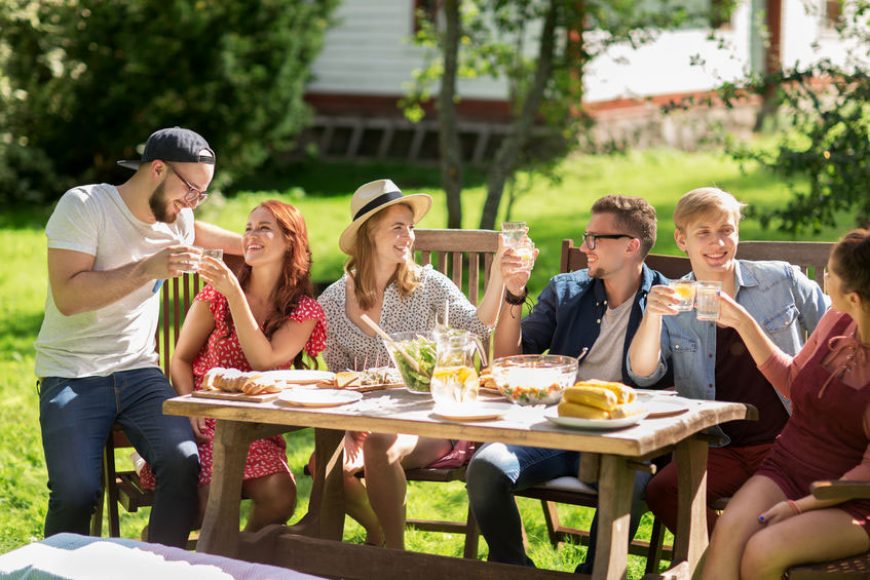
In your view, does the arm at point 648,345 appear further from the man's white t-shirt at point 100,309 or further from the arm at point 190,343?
the man's white t-shirt at point 100,309

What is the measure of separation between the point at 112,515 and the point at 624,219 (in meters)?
2.27

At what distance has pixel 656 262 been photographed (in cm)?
473

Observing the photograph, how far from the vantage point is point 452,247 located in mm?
5129

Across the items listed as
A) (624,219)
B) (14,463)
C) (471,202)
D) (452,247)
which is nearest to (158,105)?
(471,202)

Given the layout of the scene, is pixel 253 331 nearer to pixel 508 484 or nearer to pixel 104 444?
pixel 104 444

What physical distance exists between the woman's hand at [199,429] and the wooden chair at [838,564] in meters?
2.23

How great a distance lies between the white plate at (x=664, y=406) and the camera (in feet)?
11.6

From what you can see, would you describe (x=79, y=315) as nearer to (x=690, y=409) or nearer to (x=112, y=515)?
(x=112, y=515)

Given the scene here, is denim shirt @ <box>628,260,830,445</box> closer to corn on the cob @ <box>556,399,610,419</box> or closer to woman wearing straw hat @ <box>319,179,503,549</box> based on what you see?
woman wearing straw hat @ <box>319,179,503,549</box>

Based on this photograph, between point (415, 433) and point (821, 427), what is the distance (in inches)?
50.4

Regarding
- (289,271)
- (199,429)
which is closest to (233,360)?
(199,429)

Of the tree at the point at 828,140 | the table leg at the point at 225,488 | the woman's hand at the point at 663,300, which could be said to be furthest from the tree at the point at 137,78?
the woman's hand at the point at 663,300

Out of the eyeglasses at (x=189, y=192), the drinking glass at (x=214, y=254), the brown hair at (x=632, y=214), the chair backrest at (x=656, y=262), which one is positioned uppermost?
the eyeglasses at (x=189, y=192)

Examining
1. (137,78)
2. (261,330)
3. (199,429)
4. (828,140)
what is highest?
(137,78)
